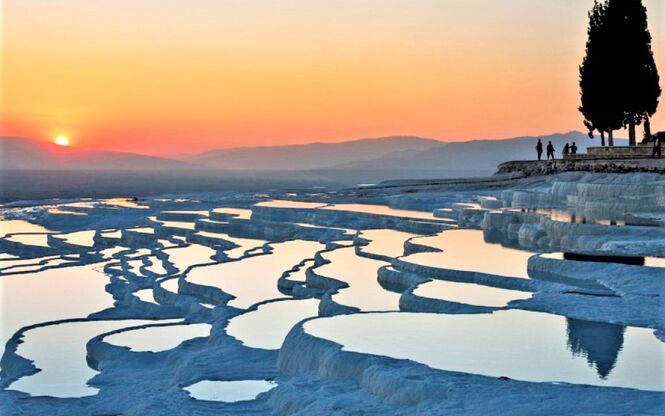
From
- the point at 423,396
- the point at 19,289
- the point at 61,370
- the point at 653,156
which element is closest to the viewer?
the point at 423,396

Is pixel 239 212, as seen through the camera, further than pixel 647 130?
No

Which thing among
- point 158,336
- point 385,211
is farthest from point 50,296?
point 385,211

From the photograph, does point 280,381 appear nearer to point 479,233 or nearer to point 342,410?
point 342,410

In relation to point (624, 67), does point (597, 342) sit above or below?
below

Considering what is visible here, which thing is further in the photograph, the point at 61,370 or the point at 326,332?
the point at 61,370

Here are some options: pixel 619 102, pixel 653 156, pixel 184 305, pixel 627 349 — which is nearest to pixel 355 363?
pixel 627 349

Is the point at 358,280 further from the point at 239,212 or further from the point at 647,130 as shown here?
the point at 647,130

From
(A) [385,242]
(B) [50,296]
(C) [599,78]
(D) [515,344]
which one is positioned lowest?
(B) [50,296]
